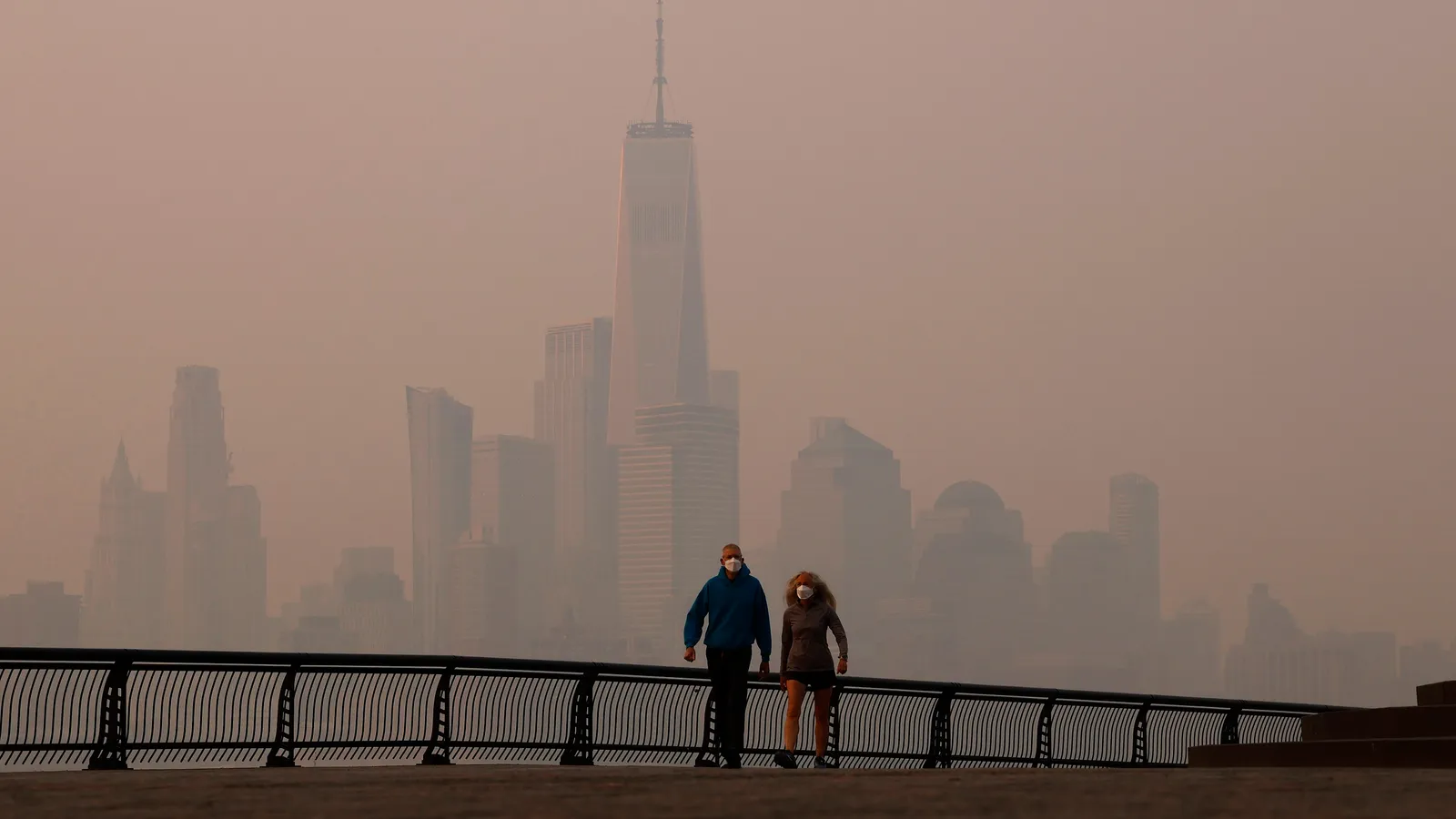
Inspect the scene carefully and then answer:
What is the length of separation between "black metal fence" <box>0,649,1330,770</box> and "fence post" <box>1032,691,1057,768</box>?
0.07 feet

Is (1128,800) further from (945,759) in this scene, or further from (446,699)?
(945,759)

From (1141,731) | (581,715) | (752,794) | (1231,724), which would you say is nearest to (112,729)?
(581,715)

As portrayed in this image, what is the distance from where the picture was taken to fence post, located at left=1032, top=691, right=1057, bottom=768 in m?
23.9

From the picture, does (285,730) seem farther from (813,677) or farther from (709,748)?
(813,677)

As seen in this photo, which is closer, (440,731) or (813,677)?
(813,677)

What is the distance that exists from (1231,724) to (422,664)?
12.9 meters

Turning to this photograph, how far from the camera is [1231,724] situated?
27078 millimetres

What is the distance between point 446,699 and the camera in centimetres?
1855

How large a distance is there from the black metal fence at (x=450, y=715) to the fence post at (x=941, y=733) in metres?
0.02

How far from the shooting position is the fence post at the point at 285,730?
1725 cm


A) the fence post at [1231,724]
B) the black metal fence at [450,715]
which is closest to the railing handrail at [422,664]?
the black metal fence at [450,715]

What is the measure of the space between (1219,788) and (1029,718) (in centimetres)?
1326

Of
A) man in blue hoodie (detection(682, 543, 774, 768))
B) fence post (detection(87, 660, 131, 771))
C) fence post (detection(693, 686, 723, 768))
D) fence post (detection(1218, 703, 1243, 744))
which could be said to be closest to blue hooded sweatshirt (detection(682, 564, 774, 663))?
man in blue hoodie (detection(682, 543, 774, 768))

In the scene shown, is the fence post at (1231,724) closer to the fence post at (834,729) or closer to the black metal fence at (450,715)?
the black metal fence at (450,715)
